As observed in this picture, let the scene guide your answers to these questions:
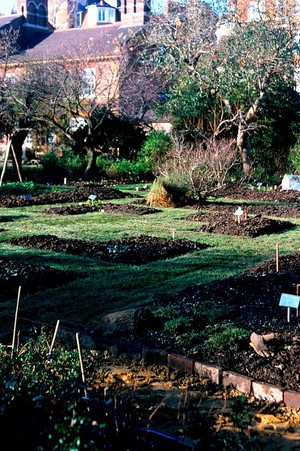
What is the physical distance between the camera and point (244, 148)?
839 inches

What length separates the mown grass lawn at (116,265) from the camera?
6684 mm

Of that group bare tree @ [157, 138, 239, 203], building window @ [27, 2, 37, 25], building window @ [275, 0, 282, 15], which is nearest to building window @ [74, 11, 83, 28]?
A: building window @ [27, 2, 37, 25]

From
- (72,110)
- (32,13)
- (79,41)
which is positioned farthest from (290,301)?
(32,13)

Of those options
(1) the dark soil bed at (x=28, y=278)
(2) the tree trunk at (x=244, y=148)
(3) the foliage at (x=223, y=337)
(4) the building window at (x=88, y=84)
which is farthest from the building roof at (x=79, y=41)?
(3) the foliage at (x=223, y=337)

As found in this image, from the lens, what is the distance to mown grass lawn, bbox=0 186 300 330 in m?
6.68

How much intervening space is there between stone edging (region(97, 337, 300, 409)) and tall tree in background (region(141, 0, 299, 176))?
15402 millimetres

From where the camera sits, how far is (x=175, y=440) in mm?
3197

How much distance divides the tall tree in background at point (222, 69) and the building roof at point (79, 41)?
833cm

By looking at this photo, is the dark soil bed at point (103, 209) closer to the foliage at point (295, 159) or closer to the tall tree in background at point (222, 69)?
the tall tree in background at point (222, 69)

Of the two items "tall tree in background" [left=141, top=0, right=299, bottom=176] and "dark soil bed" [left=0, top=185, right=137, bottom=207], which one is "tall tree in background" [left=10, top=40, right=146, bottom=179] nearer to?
"tall tree in background" [left=141, top=0, right=299, bottom=176]

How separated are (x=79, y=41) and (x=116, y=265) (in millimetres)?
30560

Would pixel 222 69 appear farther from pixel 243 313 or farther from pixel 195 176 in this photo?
pixel 243 313

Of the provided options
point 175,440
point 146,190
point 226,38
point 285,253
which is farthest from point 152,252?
point 226,38

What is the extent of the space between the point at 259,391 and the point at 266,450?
2.42ft
